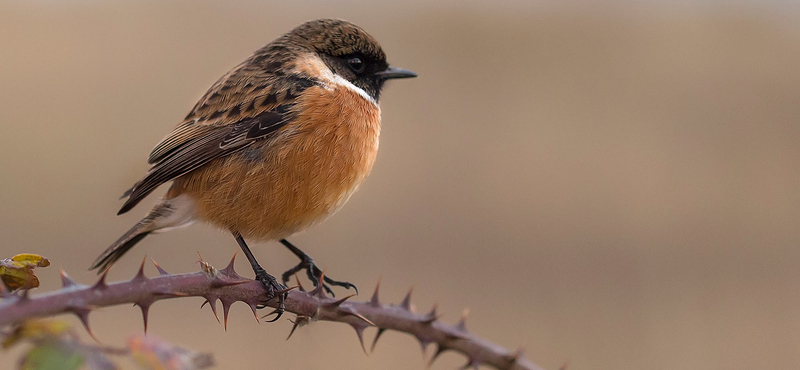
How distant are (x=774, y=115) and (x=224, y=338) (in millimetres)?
10042

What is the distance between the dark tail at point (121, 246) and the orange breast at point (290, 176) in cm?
32

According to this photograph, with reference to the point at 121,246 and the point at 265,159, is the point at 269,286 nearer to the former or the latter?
the point at 265,159

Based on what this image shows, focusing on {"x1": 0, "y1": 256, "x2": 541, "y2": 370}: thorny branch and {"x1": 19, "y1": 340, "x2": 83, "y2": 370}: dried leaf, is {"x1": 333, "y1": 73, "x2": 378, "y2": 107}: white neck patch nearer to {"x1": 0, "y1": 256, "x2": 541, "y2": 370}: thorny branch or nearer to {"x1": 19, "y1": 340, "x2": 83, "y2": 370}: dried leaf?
{"x1": 0, "y1": 256, "x2": 541, "y2": 370}: thorny branch

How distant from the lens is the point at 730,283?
10062mm

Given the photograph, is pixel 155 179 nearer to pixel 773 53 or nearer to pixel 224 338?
pixel 224 338

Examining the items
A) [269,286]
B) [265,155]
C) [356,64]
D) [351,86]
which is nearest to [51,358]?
[269,286]

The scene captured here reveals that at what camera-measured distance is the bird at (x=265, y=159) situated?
3.89 metres

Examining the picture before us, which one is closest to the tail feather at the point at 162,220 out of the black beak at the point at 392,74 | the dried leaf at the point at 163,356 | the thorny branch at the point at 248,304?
the black beak at the point at 392,74

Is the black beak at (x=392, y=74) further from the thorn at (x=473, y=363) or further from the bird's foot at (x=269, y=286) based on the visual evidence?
the thorn at (x=473, y=363)

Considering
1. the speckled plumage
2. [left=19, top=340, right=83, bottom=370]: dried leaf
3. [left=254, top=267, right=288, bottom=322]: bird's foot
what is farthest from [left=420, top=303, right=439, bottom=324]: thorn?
the speckled plumage

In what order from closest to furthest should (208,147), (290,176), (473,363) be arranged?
(473,363) → (290,176) → (208,147)

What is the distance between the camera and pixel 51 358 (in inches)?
41.2

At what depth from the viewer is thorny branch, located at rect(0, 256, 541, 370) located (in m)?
1.46

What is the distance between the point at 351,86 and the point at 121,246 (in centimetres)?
159
